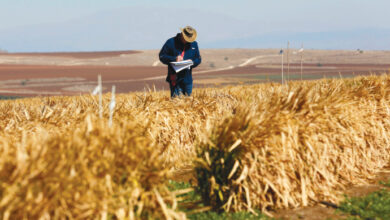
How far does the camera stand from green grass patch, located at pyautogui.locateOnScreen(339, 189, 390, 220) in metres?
4.62

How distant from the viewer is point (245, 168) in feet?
14.6

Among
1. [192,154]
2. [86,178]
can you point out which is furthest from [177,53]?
[86,178]

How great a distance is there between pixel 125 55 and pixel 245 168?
99673mm

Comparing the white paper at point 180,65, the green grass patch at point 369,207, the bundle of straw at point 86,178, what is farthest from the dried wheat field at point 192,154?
the white paper at point 180,65

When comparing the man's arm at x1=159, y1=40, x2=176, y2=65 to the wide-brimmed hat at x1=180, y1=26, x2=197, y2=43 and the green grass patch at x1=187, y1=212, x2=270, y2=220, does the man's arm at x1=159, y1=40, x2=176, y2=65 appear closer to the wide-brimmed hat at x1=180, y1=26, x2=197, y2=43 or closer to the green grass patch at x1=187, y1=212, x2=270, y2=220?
the wide-brimmed hat at x1=180, y1=26, x2=197, y2=43

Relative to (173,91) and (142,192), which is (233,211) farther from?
(173,91)

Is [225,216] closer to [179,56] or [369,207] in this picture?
[369,207]

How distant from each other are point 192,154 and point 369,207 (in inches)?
84.3

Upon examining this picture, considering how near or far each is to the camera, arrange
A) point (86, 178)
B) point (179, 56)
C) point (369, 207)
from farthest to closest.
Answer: point (179, 56)
point (369, 207)
point (86, 178)

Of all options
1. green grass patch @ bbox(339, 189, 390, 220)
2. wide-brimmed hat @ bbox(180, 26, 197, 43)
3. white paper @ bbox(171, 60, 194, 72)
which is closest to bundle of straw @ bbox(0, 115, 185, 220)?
green grass patch @ bbox(339, 189, 390, 220)

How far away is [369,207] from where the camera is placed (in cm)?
483

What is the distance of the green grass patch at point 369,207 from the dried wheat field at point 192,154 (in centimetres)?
25

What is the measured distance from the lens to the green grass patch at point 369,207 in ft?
15.1

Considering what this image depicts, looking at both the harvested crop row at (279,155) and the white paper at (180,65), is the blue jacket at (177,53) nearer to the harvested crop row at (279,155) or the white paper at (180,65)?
the white paper at (180,65)
